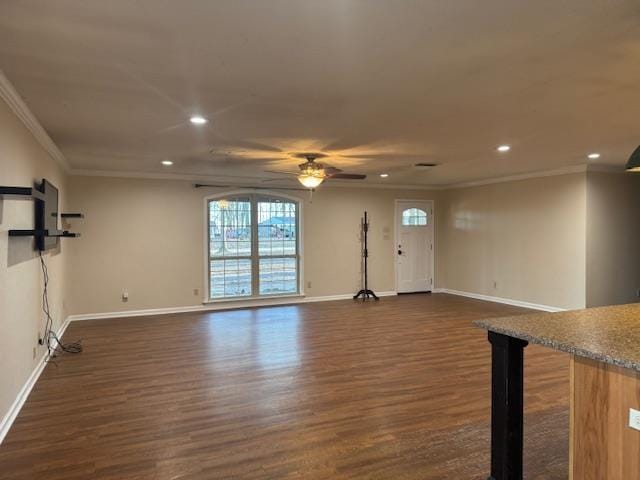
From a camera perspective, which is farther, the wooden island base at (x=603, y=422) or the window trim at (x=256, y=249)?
the window trim at (x=256, y=249)

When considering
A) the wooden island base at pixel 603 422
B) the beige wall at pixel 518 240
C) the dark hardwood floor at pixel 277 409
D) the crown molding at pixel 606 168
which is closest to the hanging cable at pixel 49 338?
the dark hardwood floor at pixel 277 409

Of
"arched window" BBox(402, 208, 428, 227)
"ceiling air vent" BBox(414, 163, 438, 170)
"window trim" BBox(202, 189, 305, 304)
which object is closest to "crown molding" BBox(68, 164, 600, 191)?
"window trim" BBox(202, 189, 305, 304)

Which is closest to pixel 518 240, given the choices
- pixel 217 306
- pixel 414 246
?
pixel 414 246

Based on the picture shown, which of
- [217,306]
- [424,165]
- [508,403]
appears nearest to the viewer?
[508,403]

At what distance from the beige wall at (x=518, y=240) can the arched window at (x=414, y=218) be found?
418mm

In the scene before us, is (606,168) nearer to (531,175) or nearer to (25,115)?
(531,175)

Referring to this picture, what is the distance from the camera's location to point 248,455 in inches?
103

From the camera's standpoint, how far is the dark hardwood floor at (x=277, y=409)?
8.23 feet

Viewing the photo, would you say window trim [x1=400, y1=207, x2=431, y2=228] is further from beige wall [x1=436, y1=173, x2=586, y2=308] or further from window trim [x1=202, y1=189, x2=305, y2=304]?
window trim [x1=202, y1=189, x2=305, y2=304]

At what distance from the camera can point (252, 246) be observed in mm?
7938

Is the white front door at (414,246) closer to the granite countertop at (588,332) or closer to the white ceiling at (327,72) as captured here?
the white ceiling at (327,72)

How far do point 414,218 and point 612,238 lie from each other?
12.2 ft

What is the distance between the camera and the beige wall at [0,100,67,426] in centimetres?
294

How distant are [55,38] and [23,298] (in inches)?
92.4
